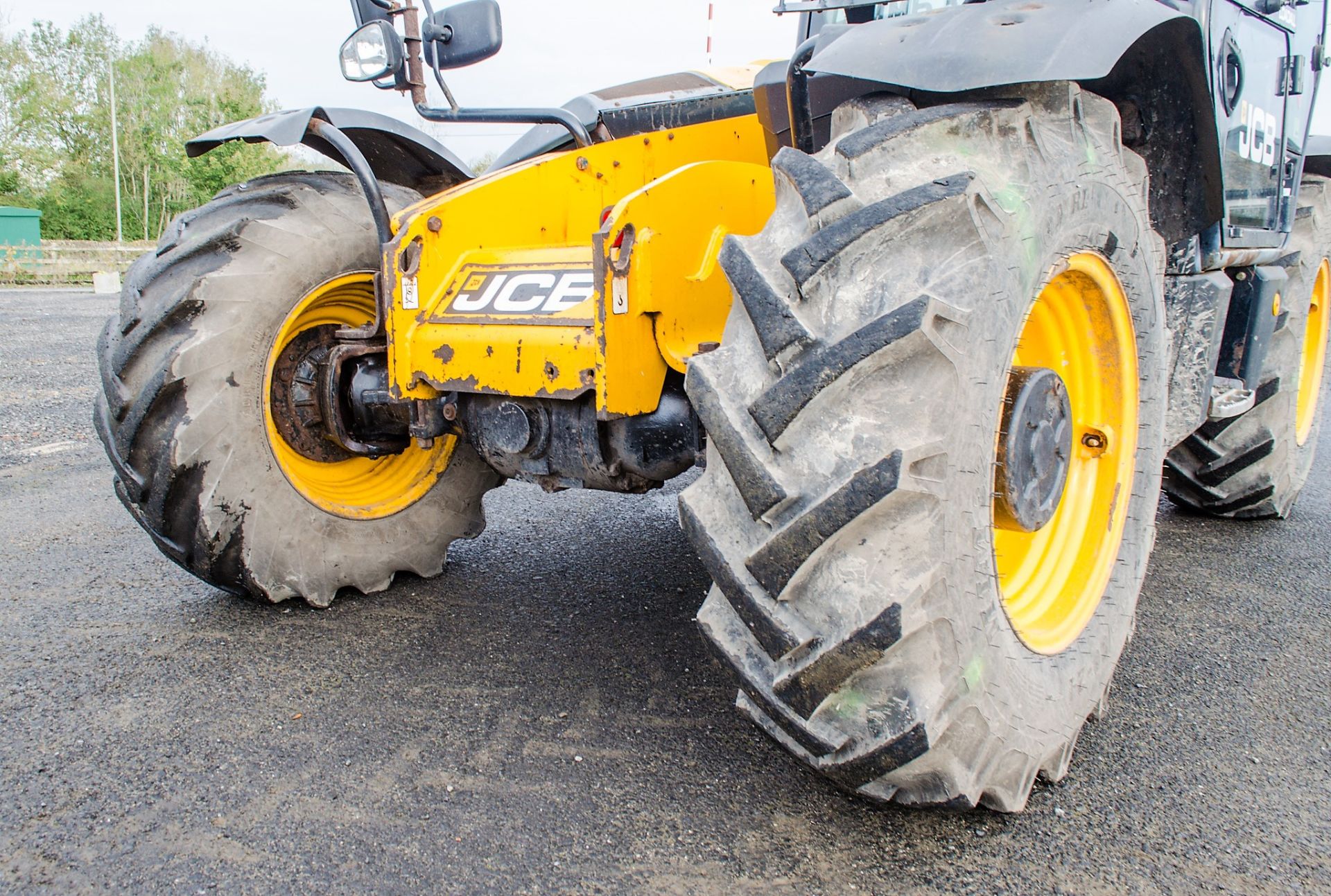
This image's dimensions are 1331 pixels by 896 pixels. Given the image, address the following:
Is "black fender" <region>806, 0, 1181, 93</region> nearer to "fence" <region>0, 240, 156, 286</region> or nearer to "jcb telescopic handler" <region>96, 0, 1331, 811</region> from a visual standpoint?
"jcb telescopic handler" <region>96, 0, 1331, 811</region>

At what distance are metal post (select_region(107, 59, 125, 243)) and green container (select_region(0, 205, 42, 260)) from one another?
14702 millimetres

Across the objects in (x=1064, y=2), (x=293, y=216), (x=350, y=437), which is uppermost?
(x=1064, y=2)

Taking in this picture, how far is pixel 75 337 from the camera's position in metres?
10.2

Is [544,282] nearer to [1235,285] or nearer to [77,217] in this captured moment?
[1235,285]

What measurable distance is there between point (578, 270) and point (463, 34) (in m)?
0.66

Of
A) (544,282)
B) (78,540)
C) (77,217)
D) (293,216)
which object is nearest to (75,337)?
(78,540)

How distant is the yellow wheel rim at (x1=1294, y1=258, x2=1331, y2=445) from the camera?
14.0ft

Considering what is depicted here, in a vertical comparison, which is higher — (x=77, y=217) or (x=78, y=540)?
(x=77, y=217)

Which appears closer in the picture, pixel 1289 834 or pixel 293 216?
pixel 1289 834

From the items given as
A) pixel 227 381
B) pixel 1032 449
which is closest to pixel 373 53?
pixel 227 381

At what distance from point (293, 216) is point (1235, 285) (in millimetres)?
2891

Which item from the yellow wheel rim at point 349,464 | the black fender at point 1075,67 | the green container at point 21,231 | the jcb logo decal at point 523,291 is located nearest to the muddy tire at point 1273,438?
the black fender at point 1075,67

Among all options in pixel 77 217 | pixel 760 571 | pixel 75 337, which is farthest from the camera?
pixel 77 217

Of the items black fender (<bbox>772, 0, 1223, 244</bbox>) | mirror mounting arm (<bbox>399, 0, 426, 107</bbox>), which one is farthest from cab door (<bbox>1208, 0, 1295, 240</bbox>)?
mirror mounting arm (<bbox>399, 0, 426, 107</bbox>)
